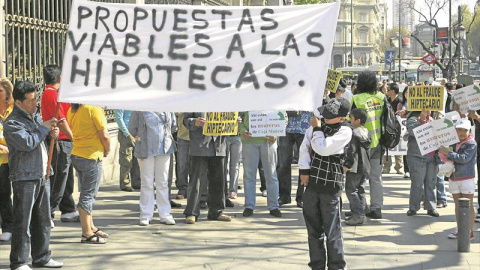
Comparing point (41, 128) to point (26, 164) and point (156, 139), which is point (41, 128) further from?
point (156, 139)

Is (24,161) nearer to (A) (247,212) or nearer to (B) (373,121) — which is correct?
(A) (247,212)

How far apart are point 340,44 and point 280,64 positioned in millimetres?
137013

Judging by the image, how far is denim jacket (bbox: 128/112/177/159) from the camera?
1048 centimetres

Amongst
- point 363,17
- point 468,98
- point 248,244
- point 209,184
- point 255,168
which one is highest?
point 363,17

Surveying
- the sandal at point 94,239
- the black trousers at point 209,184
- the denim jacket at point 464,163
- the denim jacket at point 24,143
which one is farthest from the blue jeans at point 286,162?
the denim jacket at point 24,143

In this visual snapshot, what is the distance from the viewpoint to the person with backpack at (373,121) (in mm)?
11102

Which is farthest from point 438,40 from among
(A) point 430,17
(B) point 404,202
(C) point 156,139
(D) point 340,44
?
(D) point 340,44

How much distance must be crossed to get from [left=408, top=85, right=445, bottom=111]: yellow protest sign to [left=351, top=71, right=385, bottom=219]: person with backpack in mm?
632

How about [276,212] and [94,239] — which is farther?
[276,212]

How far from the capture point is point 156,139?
1049 centimetres

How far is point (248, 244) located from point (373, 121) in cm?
278

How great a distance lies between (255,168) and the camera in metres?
11.4

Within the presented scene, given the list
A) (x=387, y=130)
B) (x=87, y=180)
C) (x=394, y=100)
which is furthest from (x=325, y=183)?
(x=394, y=100)

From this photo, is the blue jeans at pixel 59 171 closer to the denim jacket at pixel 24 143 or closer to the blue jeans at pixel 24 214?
the blue jeans at pixel 24 214
